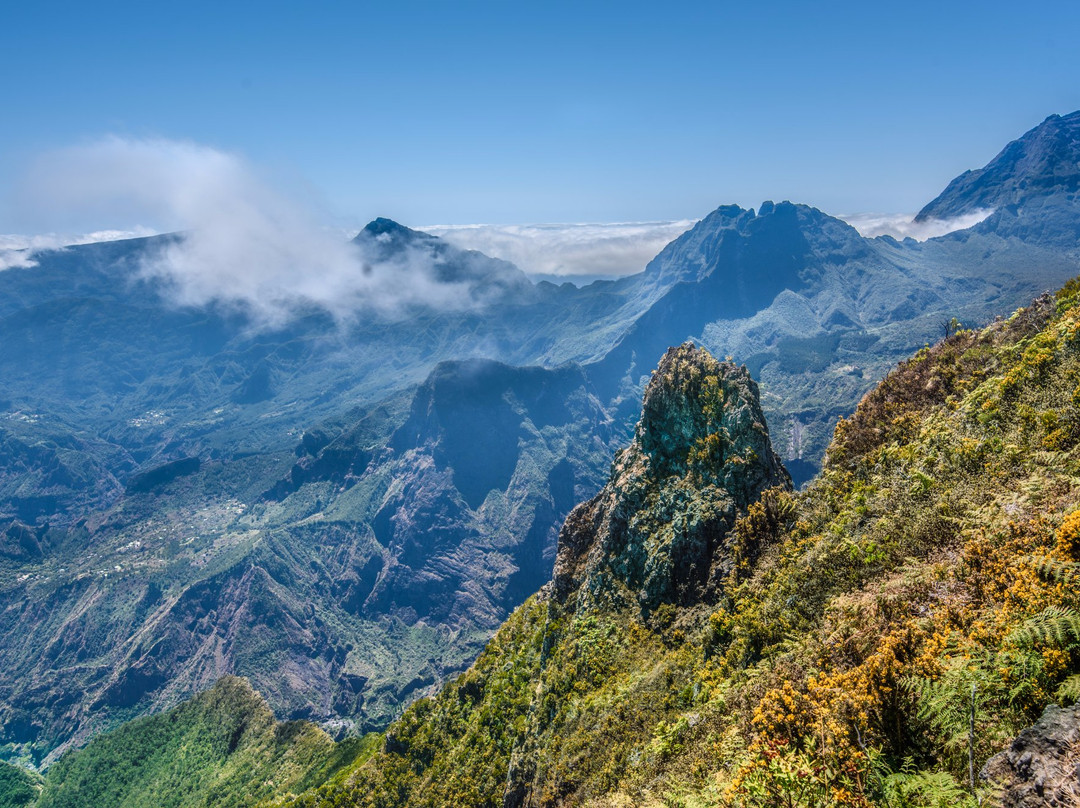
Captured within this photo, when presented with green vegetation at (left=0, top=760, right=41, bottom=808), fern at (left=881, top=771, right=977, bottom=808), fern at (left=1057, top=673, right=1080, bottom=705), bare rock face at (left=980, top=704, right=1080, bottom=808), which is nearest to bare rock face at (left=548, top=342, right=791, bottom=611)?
fern at (left=881, top=771, right=977, bottom=808)

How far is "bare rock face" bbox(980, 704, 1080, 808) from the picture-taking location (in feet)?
29.8

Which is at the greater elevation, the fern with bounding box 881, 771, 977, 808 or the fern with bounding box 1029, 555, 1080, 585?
the fern with bounding box 1029, 555, 1080, 585

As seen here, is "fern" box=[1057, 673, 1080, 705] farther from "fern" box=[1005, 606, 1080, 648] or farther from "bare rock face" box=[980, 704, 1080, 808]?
"fern" box=[1005, 606, 1080, 648]

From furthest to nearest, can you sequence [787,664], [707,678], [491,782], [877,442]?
[491,782], [877,442], [707,678], [787,664]

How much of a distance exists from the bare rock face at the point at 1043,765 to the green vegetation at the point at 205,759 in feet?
367

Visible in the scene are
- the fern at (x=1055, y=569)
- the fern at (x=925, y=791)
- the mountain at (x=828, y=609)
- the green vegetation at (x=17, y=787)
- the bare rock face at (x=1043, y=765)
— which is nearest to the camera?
the bare rock face at (x=1043, y=765)

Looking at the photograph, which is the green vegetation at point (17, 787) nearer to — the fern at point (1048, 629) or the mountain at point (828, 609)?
the mountain at point (828, 609)

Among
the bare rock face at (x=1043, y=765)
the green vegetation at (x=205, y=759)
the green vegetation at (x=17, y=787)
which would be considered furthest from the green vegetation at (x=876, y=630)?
the green vegetation at (x=17, y=787)

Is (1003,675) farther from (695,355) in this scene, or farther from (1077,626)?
(695,355)

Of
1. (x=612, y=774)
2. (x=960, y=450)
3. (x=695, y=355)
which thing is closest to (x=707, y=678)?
(x=612, y=774)

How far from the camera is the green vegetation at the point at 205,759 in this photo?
108438 millimetres

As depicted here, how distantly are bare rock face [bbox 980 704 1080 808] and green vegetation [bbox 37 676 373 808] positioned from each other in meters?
112

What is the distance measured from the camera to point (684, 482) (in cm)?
4622

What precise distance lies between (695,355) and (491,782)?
4820 cm
